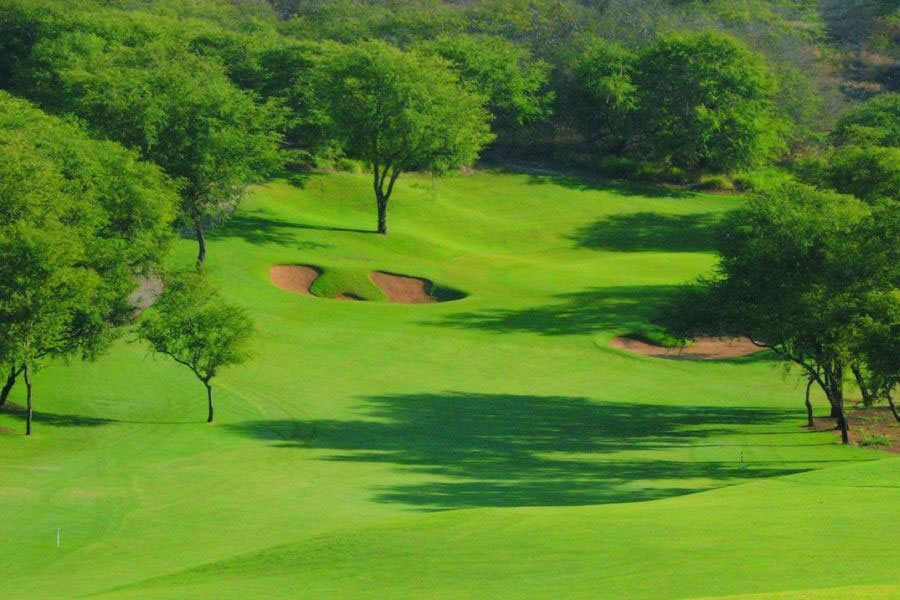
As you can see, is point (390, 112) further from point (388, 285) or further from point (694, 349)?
point (694, 349)

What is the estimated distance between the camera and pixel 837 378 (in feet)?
156

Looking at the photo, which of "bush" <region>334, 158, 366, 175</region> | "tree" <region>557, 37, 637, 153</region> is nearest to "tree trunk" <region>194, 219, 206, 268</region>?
"bush" <region>334, 158, 366, 175</region>

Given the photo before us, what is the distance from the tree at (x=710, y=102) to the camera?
108 metres

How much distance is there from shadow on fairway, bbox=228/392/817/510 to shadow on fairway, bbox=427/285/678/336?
38.8ft

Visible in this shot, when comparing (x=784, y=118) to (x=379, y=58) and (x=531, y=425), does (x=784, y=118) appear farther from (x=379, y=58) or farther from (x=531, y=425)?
(x=531, y=425)

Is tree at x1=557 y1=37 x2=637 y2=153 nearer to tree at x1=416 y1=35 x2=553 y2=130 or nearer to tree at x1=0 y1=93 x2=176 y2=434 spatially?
tree at x1=416 y1=35 x2=553 y2=130

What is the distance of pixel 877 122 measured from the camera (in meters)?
101

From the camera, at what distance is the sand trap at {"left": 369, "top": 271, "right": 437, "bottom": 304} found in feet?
238

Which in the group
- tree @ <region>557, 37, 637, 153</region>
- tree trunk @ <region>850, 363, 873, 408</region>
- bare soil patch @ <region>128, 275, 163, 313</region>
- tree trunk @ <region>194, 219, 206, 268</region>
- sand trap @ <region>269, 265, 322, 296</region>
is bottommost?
bare soil patch @ <region>128, 275, 163, 313</region>

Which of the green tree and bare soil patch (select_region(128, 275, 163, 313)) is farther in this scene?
the green tree

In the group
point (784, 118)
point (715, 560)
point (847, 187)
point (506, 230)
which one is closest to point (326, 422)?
point (715, 560)

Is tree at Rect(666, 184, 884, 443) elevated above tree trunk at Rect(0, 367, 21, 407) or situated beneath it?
elevated above

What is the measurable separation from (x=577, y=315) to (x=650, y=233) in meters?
32.5

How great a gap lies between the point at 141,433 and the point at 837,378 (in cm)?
2573
